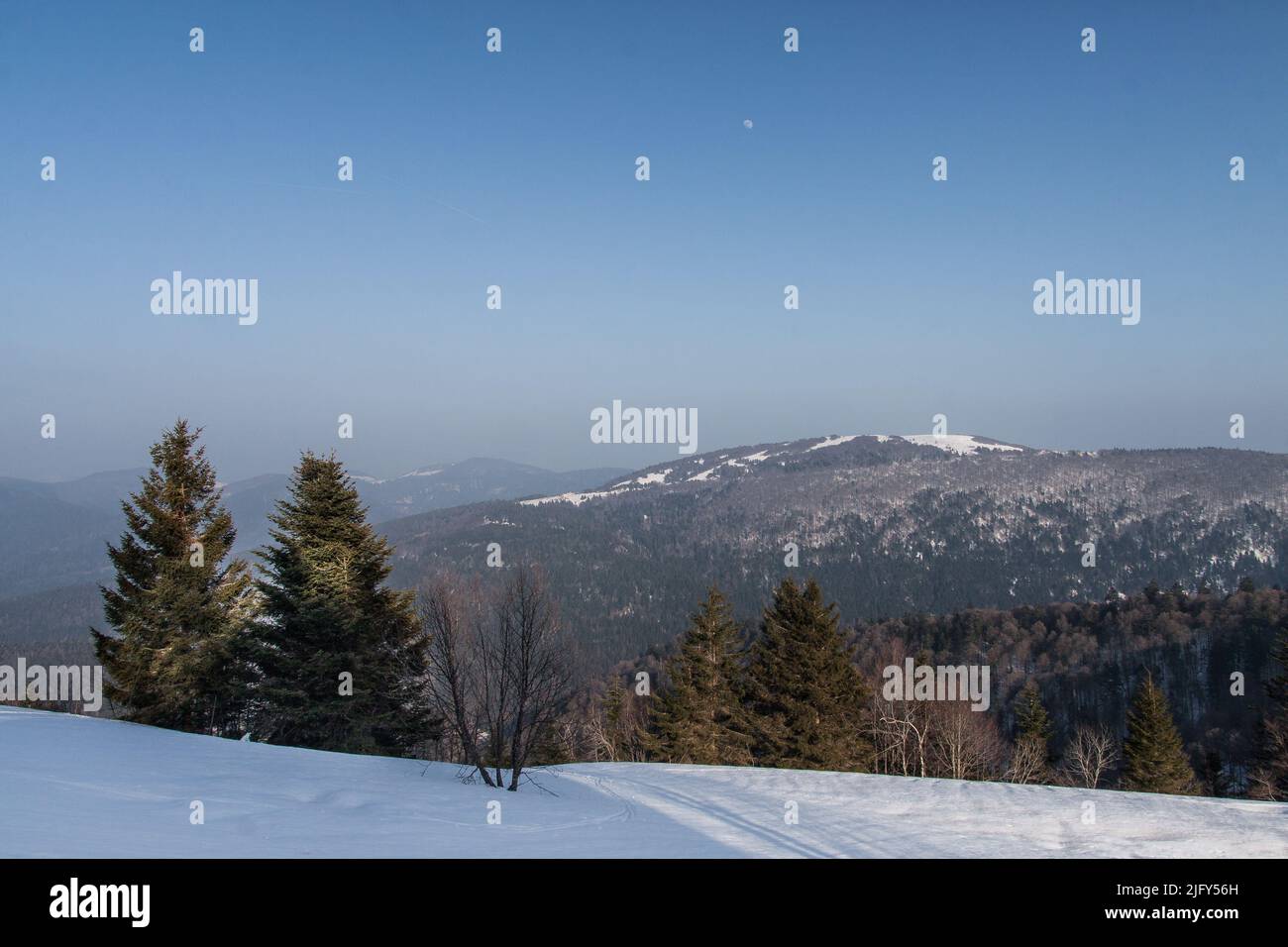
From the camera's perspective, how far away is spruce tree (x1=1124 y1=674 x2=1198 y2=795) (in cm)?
3191

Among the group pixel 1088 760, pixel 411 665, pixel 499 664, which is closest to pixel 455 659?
pixel 499 664

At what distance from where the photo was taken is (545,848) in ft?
28.7

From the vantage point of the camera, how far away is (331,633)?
815 inches

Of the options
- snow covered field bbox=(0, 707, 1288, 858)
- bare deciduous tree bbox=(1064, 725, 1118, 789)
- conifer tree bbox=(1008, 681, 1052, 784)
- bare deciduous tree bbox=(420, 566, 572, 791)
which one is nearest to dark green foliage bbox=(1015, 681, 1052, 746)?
conifer tree bbox=(1008, 681, 1052, 784)

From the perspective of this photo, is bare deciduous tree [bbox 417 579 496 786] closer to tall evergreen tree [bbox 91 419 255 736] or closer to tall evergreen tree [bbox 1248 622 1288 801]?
tall evergreen tree [bbox 91 419 255 736]

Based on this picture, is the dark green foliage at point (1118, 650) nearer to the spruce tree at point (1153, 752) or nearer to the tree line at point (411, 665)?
the spruce tree at point (1153, 752)

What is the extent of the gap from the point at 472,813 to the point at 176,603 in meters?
13.2

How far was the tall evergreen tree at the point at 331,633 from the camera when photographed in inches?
792

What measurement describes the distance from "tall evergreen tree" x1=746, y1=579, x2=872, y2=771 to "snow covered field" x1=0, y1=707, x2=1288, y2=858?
13.2m

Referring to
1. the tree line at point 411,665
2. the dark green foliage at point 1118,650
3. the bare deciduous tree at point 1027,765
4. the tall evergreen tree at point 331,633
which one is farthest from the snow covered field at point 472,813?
the dark green foliage at point 1118,650
